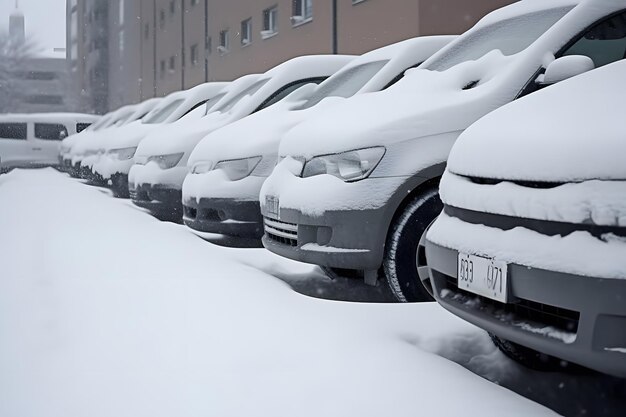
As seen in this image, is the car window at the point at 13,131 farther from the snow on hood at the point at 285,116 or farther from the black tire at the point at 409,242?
the black tire at the point at 409,242

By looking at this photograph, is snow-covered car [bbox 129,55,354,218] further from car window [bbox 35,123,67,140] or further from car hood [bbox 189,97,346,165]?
car window [bbox 35,123,67,140]

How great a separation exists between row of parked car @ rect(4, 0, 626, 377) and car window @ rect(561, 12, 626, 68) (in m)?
0.01

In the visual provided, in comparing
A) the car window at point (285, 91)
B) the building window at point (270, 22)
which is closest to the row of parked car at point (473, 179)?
the car window at point (285, 91)

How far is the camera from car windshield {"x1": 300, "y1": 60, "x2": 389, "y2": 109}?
5785 millimetres

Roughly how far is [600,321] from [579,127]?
2.09ft

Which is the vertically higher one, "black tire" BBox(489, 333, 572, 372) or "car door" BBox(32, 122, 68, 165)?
"car door" BBox(32, 122, 68, 165)

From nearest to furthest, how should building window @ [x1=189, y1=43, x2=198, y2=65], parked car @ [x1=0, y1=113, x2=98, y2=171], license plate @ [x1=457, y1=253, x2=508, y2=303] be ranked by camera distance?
license plate @ [x1=457, y1=253, x2=508, y2=303], parked car @ [x1=0, y1=113, x2=98, y2=171], building window @ [x1=189, y1=43, x2=198, y2=65]

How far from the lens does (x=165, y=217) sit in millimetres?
7992

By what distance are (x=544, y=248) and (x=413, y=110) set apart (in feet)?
5.53

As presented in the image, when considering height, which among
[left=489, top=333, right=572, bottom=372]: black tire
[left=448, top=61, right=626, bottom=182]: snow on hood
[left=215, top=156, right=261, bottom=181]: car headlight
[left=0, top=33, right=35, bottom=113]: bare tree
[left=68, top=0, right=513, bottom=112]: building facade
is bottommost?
[left=489, top=333, right=572, bottom=372]: black tire

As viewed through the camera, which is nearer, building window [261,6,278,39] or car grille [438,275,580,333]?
A: car grille [438,275,580,333]

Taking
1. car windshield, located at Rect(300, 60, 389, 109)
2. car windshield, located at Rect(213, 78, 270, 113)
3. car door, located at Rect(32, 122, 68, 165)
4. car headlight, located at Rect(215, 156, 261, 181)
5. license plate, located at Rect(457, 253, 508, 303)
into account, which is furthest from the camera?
car door, located at Rect(32, 122, 68, 165)

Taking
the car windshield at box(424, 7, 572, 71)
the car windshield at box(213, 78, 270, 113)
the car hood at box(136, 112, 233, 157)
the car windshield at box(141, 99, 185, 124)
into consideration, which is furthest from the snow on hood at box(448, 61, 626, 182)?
the car windshield at box(141, 99, 185, 124)

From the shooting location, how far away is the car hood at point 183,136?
24.1 ft
